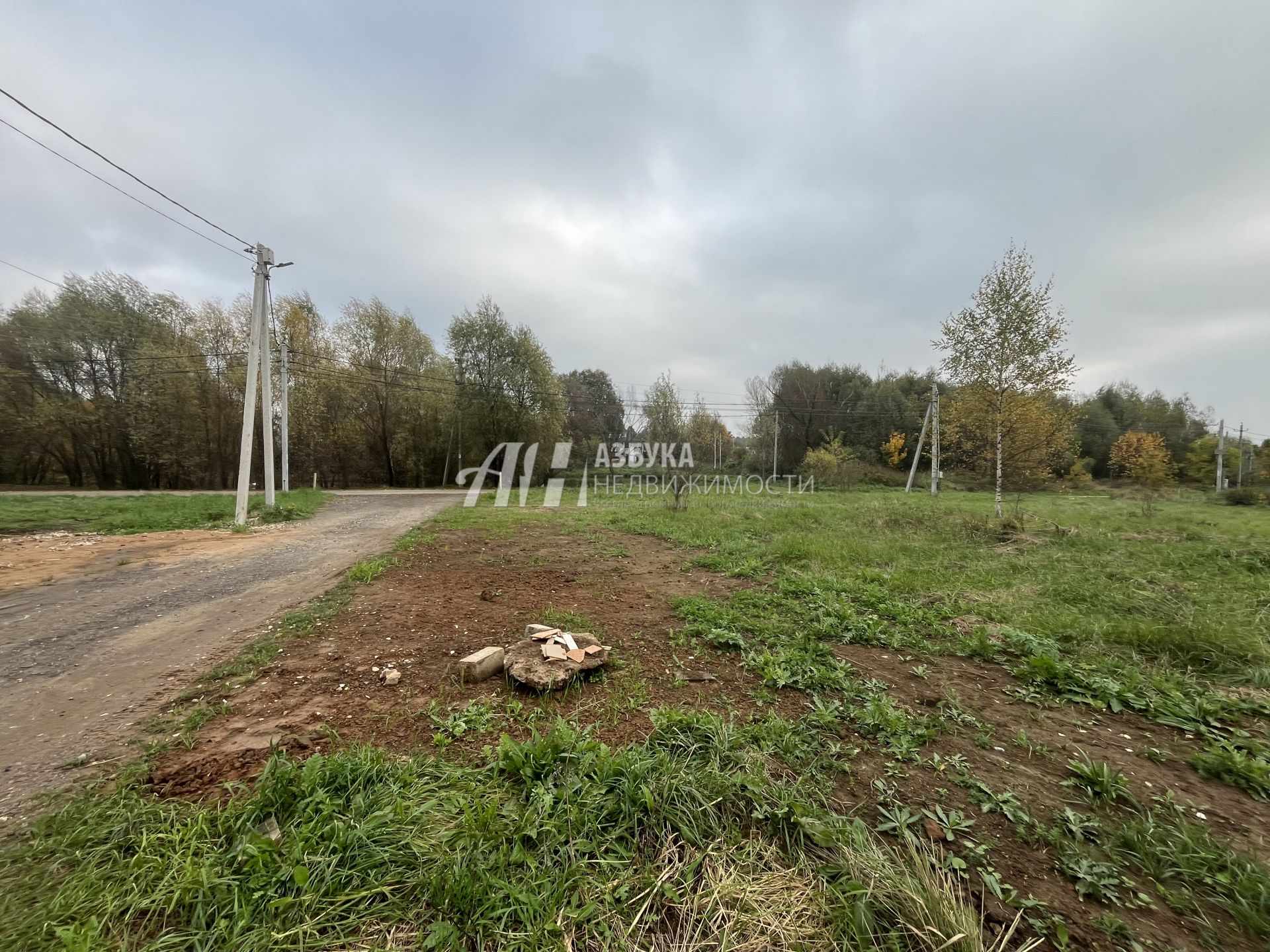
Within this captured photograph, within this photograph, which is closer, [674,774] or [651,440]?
[674,774]

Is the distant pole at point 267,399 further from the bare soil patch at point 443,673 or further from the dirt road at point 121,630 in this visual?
the bare soil patch at point 443,673

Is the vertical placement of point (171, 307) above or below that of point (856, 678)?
above

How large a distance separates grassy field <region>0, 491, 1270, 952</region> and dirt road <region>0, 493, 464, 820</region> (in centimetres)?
56

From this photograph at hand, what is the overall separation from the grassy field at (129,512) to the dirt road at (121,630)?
61.3 inches

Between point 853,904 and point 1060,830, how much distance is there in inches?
41.4

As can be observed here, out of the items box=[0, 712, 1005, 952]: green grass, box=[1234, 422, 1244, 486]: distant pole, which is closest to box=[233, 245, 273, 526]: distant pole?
box=[0, 712, 1005, 952]: green grass

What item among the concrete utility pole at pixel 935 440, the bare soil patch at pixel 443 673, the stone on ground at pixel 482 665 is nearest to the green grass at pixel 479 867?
the bare soil patch at pixel 443 673

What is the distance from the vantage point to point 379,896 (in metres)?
1.48

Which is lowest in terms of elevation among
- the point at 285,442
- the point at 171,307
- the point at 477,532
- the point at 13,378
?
the point at 477,532

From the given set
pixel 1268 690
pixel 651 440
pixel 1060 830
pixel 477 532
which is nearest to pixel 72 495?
pixel 477 532

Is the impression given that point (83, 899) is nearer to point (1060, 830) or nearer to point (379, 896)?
point (379, 896)

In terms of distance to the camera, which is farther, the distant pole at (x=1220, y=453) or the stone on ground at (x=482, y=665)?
→ the distant pole at (x=1220, y=453)

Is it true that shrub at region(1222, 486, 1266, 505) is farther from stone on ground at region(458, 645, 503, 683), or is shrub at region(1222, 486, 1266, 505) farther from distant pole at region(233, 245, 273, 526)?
Result: distant pole at region(233, 245, 273, 526)

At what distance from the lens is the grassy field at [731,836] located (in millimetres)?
1388
